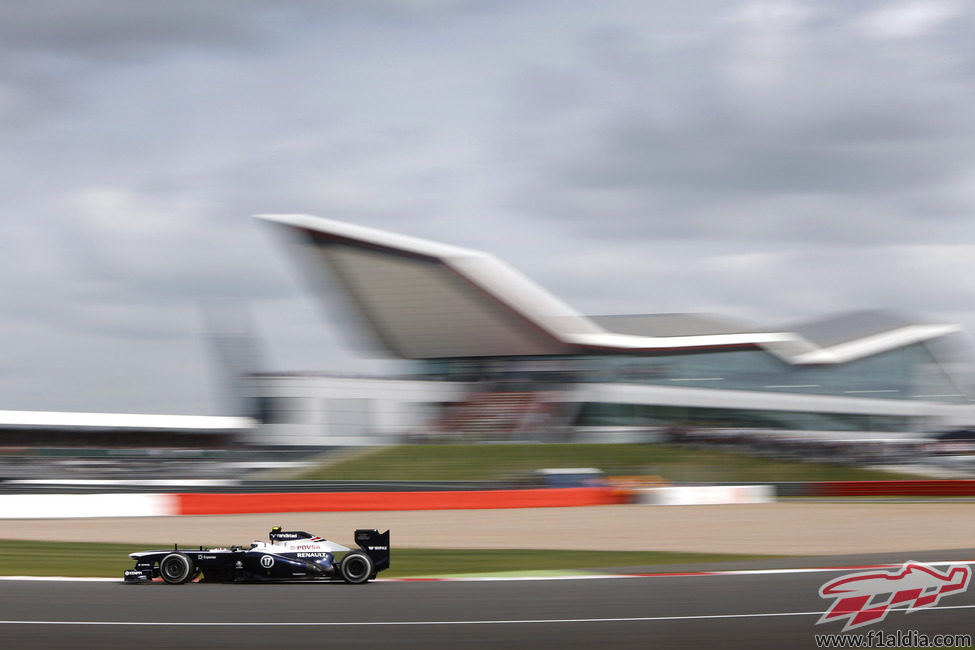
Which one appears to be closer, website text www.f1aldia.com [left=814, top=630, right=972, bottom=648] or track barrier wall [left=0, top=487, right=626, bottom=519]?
website text www.f1aldia.com [left=814, top=630, right=972, bottom=648]

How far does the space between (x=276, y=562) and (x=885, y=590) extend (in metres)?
6.09

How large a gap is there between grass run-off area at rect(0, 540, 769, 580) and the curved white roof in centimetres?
3845

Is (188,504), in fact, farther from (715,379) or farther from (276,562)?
(715,379)

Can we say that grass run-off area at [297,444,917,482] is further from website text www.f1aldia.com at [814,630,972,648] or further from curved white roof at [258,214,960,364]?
website text www.f1aldia.com at [814,630,972,648]

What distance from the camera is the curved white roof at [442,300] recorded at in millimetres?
55094

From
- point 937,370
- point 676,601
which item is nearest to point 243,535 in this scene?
point 676,601

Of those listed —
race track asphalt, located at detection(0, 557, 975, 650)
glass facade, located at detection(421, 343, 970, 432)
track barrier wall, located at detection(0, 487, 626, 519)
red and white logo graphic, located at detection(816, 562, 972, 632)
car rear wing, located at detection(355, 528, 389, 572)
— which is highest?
glass facade, located at detection(421, 343, 970, 432)

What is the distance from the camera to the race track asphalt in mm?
7645

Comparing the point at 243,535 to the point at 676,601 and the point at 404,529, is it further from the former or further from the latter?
the point at 676,601

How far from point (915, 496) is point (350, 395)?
28.1 m

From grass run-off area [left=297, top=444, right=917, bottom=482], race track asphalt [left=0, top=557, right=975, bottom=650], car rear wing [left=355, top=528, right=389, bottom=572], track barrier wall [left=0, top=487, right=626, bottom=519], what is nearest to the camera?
race track asphalt [left=0, top=557, right=975, bottom=650]

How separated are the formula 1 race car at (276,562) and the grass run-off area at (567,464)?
26087mm

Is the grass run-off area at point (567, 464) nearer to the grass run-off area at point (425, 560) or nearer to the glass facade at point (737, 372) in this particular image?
the glass facade at point (737, 372)

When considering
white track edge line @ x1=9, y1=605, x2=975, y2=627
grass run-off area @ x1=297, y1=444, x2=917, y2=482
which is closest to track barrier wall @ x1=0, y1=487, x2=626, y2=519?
grass run-off area @ x1=297, y1=444, x2=917, y2=482
